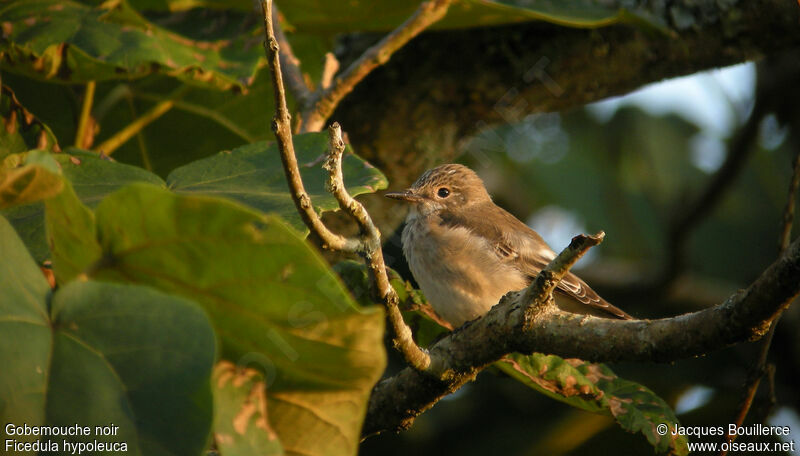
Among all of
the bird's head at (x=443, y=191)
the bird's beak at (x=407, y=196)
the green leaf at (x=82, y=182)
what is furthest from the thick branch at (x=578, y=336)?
the bird's head at (x=443, y=191)

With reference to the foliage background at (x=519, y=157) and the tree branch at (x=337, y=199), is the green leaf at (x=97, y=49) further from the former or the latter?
the tree branch at (x=337, y=199)

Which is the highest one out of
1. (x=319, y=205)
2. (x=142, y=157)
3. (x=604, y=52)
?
(x=604, y=52)

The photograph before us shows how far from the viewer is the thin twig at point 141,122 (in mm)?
3180

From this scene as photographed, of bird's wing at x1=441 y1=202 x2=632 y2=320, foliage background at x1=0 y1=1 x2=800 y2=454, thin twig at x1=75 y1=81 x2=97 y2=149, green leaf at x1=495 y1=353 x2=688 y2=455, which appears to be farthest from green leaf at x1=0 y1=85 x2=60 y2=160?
bird's wing at x1=441 y1=202 x2=632 y2=320

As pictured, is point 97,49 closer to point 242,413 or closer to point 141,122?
point 141,122

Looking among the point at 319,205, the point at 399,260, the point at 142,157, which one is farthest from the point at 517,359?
the point at 399,260

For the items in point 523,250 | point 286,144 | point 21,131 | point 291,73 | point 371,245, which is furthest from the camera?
point 523,250

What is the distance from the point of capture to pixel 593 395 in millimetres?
2668

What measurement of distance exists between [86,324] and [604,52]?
3.14 meters

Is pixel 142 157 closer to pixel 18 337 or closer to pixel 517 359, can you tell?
pixel 517 359

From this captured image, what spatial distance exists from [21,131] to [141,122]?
0.71m

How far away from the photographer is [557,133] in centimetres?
641

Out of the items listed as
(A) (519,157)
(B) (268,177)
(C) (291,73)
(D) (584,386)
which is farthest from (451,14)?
(A) (519,157)

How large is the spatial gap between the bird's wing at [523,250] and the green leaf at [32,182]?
281 cm
